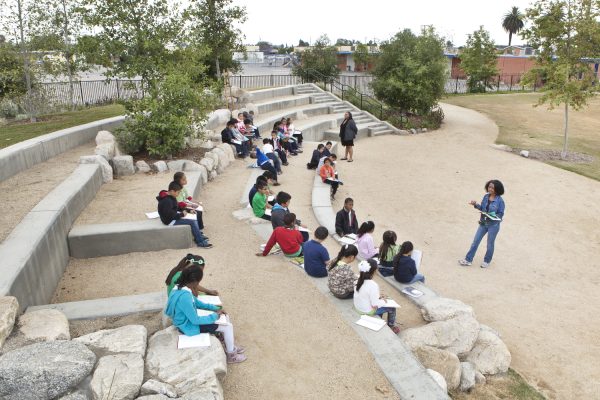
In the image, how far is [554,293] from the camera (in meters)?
8.13

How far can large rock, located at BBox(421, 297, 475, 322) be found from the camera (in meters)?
6.23

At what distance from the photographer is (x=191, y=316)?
4.93 meters

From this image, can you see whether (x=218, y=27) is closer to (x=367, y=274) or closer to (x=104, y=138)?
(x=104, y=138)

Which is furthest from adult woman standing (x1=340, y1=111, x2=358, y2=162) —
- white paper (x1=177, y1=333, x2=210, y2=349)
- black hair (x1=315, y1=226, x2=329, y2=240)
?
white paper (x1=177, y1=333, x2=210, y2=349)

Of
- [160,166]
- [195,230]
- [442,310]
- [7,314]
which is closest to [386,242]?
[442,310]

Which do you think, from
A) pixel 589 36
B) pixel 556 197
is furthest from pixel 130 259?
pixel 589 36

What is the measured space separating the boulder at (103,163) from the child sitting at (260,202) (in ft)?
12.1

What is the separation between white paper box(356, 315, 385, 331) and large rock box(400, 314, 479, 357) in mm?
358

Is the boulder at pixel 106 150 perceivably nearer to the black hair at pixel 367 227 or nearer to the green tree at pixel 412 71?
the black hair at pixel 367 227

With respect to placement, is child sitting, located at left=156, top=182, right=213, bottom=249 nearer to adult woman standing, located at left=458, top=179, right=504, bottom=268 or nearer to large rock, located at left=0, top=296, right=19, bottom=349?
large rock, located at left=0, top=296, right=19, bottom=349

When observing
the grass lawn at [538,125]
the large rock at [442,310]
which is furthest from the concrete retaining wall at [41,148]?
the grass lawn at [538,125]

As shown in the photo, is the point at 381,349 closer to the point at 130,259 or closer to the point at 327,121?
the point at 130,259

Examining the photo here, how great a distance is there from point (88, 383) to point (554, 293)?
7.37 m

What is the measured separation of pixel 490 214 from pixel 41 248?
7.33m
